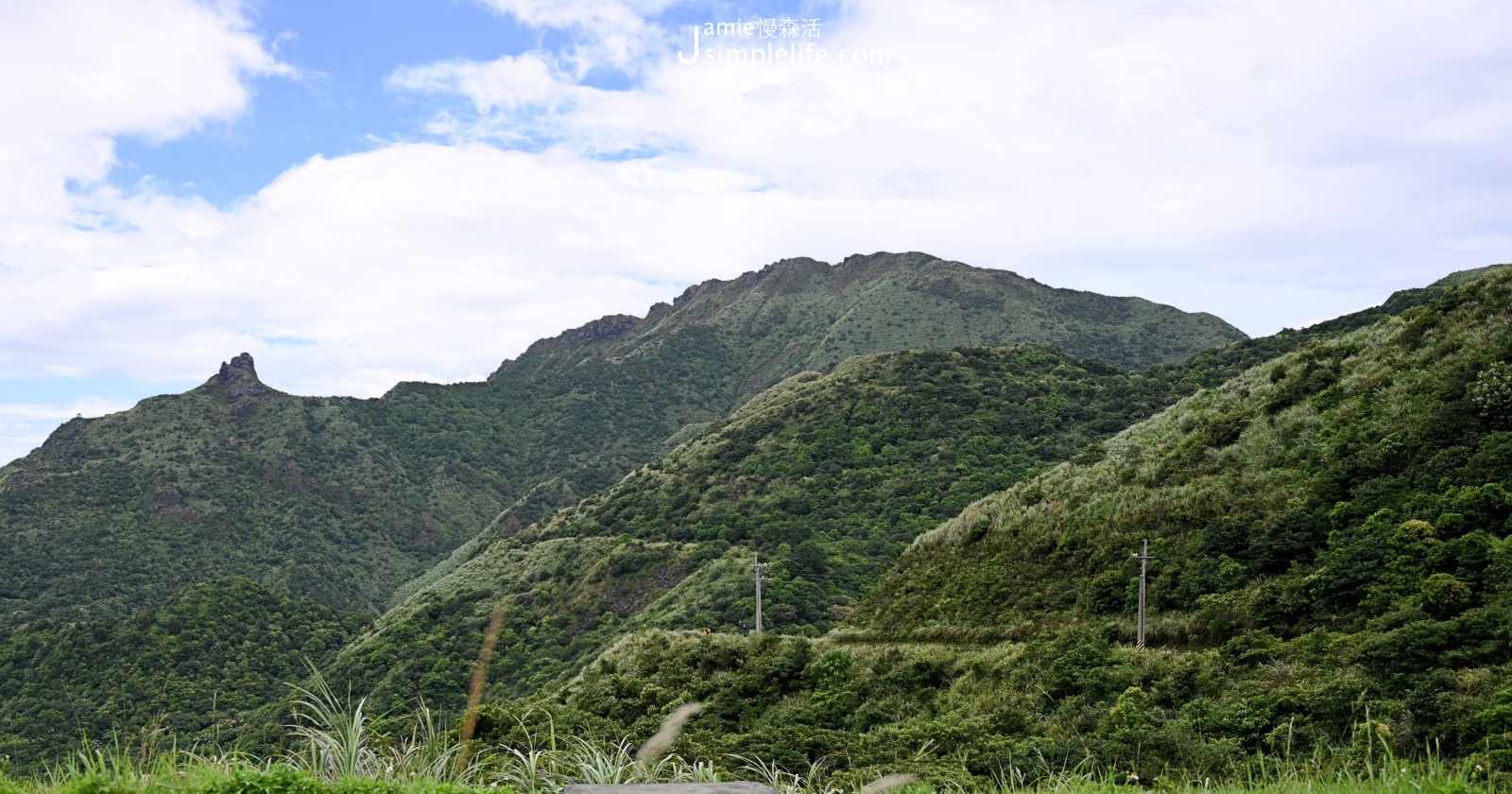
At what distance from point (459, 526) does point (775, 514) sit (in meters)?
97.4

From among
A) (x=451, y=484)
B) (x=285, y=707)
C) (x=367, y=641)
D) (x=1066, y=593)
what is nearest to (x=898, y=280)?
(x=451, y=484)

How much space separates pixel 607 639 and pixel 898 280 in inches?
5851

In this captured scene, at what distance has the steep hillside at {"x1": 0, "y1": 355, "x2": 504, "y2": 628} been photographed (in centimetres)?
11231

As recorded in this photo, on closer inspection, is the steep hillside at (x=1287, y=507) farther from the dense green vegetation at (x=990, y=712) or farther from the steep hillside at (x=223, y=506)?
the steep hillside at (x=223, y=506)

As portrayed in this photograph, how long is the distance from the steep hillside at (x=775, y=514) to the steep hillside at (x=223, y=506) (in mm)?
47826

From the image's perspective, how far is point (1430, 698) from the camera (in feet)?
42.4

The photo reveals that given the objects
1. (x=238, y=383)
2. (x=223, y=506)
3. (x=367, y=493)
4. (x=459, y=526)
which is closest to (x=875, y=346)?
(x=459, y=526)

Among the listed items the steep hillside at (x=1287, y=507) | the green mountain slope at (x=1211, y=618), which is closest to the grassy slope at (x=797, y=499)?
the steep hillside at (x=1287, y=507)

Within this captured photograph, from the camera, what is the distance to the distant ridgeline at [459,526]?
203 ft

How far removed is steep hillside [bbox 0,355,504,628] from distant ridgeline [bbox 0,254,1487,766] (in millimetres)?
462

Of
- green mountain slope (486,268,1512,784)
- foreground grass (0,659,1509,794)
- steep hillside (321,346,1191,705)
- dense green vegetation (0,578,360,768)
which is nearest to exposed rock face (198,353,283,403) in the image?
dense green vegetation (0,578,360,768)

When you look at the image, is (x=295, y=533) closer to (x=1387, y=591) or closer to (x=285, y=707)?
(x=285, y=707)

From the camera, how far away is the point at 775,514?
70.8 metres

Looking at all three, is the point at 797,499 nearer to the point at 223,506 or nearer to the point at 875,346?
the point at 875,346
